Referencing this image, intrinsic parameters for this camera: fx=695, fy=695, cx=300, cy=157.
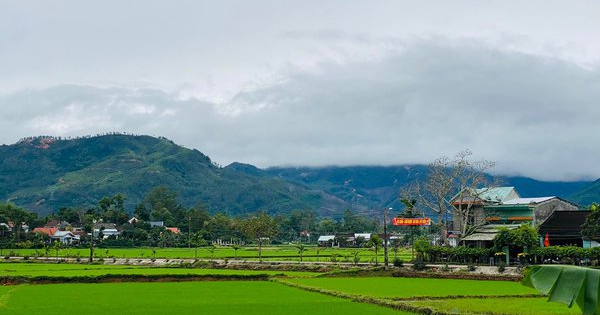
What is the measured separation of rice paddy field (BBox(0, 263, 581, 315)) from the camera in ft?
99.6

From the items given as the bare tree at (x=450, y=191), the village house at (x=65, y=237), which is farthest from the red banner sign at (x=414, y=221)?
the village house at (x=65, y=237)

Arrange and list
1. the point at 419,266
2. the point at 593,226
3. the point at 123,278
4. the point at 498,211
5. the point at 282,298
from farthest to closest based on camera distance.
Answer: the point at 498,211 < the point at 419,266 < the point at 593,226 < the point at 123,278 < the point at 282,298

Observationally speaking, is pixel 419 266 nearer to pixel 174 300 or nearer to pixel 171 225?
pixel 174 300

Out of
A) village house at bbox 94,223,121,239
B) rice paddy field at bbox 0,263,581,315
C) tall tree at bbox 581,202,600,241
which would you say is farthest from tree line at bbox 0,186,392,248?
tall tree at bbox 581,202,600,241

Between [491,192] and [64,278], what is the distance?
154ft

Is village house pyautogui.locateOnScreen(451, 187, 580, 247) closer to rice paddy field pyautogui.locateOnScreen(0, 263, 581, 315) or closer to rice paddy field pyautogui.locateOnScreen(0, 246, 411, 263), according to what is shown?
rice paddy field pyautogui.locateOnScreen(0, 246, 411, 263)

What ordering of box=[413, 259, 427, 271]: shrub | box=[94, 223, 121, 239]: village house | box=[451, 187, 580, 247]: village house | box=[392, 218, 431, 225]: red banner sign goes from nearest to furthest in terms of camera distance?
box=[413, 259, 427, 271]: shrub < box=[392, 218, 431, 225]: red banner sign < box=[451, 187, 580, 247]: village house < box=[94, 223, 121, 239]: village house

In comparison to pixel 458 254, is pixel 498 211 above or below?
above

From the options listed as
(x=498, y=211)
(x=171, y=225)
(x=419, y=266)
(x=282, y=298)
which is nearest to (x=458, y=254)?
(x=419, y=266)

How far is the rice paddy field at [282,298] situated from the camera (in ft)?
99.6

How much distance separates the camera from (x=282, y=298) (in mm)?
36625

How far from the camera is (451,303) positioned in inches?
1276

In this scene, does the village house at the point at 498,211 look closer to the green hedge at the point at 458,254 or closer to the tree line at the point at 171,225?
the green hedge at the point at 458,254

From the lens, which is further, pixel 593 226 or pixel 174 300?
pixel 593 226
